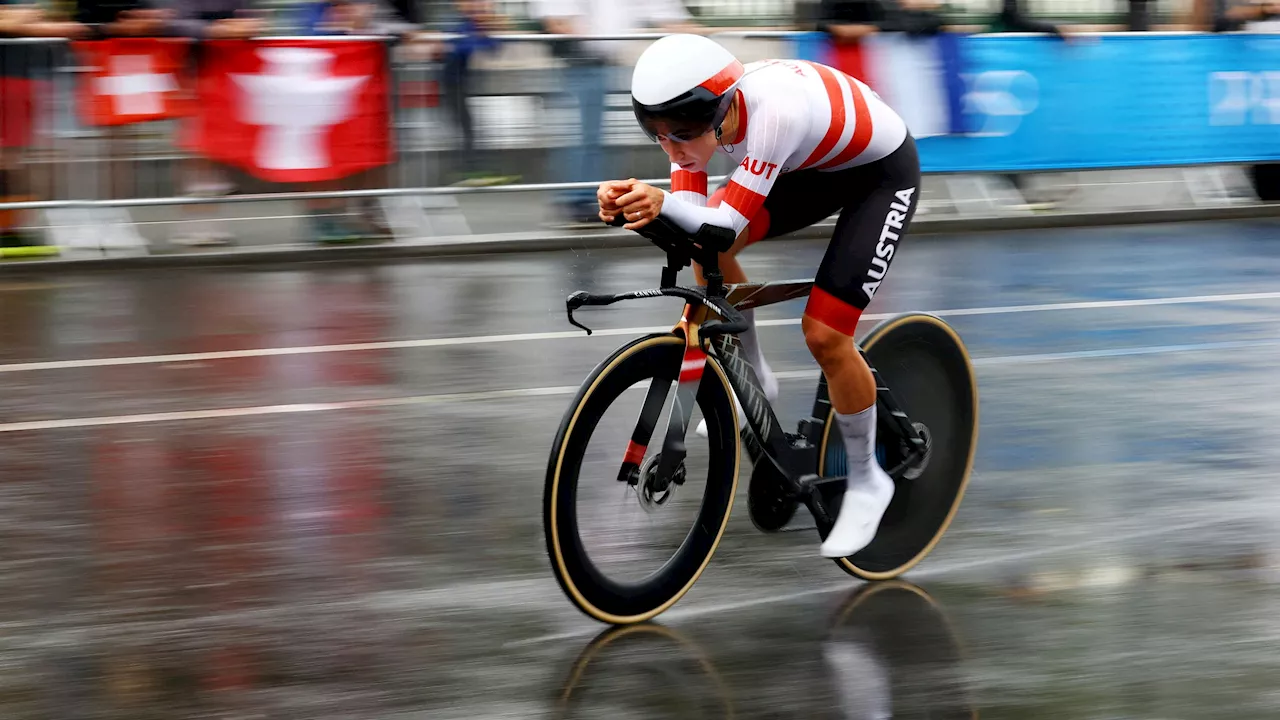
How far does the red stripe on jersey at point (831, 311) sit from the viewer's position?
4930 millimetres

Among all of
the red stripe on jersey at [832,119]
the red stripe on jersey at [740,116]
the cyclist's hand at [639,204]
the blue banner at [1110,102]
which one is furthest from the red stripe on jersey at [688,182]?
the blue banner at [1110,102]

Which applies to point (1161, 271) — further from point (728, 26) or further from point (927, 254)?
point (728, 26)

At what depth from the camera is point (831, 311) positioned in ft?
16.2

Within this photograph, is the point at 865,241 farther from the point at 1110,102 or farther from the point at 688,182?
the point at 1110,102

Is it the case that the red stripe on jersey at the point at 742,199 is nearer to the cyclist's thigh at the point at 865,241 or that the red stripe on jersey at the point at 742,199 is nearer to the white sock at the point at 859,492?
the cyclist's thigh at the point at 865,241

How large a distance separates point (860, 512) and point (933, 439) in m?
0.51

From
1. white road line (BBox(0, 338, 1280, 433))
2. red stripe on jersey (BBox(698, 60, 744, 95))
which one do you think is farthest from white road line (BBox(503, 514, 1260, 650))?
white road line (BBox(0, 338, 1280, 433))

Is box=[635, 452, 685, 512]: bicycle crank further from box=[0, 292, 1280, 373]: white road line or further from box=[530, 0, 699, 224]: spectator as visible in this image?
box=[530, 0, 699, 224]: spectator

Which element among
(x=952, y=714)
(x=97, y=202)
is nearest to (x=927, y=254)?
(x=97, y=202)

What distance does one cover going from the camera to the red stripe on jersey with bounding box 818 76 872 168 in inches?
193

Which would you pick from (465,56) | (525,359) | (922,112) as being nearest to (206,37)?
(465,56)

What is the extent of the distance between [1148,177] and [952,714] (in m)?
11.8

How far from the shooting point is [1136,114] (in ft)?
46.8

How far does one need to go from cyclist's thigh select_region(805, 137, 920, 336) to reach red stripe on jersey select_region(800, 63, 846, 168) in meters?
0.24
